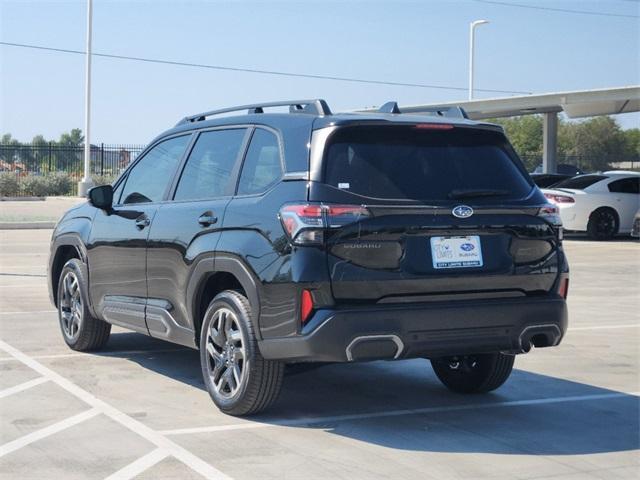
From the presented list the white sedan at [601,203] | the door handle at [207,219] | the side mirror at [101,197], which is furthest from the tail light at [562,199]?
the door handle at [207,219]

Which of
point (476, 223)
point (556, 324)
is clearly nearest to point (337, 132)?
point (476, 223)

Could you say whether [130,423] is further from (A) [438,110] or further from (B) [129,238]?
(A) [438,110]

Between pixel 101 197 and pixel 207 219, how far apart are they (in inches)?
69.3

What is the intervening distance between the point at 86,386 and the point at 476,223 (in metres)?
3.11

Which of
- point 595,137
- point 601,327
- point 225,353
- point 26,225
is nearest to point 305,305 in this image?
point 225,353

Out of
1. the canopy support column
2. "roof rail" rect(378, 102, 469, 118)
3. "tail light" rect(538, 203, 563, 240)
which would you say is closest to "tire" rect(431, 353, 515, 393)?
"tail light" rect(538, 203, 563, 240)

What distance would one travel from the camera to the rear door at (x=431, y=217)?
618 centimetres

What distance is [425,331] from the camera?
6242 mm

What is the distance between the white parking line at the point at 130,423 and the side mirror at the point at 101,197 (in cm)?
134

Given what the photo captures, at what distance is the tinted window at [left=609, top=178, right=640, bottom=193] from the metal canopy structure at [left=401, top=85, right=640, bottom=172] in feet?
12.7

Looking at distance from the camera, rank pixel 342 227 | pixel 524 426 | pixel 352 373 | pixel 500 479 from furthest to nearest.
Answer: pixel 352 373 < pixel 524 426 < pixel 342 227 < pixel 500 479

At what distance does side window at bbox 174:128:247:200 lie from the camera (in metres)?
7.25

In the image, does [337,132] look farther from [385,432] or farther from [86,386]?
[86,386]

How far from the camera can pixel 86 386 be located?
7.73 m
